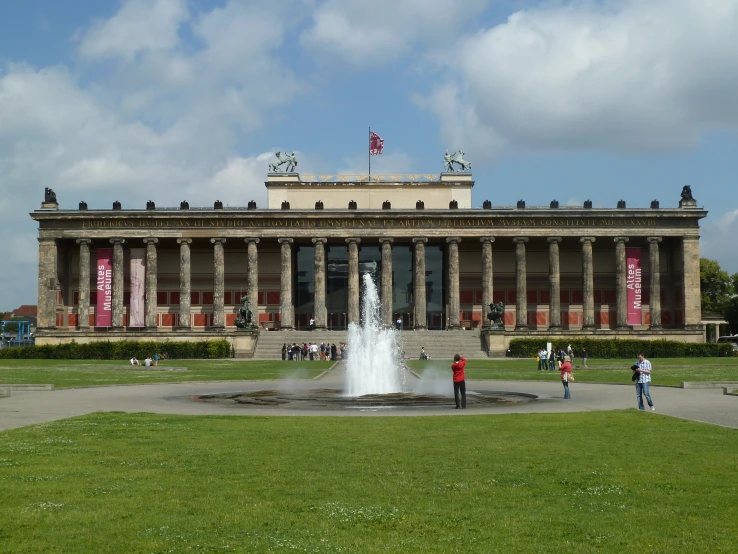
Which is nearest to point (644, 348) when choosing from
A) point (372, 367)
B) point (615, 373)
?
point (615, 373)

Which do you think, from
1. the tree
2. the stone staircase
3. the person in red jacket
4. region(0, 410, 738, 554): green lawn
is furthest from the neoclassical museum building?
region(0, 410, 738, 554): green lawn

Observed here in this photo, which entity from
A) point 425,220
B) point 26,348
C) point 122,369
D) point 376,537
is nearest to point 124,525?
point 376,537

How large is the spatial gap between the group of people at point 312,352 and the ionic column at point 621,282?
31.0 metres

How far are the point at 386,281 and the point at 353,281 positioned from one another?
3491 millimetres

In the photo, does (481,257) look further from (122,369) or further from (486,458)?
(486,458)

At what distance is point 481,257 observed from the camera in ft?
313

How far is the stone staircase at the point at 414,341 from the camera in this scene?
80.1 m

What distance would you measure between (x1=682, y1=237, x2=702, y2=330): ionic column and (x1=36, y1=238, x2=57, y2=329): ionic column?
2559 inches

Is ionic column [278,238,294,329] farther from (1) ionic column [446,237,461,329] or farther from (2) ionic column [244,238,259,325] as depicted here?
(1) ionic column [446,237,461,329]

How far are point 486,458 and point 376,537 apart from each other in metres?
6.36

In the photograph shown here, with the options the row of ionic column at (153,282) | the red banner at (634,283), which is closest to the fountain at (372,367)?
the row of ionic column at (153,282)

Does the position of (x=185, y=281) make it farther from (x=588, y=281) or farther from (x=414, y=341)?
(x=588, y=281)

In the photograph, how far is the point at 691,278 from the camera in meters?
90.4

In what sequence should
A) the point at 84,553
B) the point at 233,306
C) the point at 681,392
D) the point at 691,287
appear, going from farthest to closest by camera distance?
the point at 233,306
the point at 691,287
the point at 681,392
the point at 84,553
